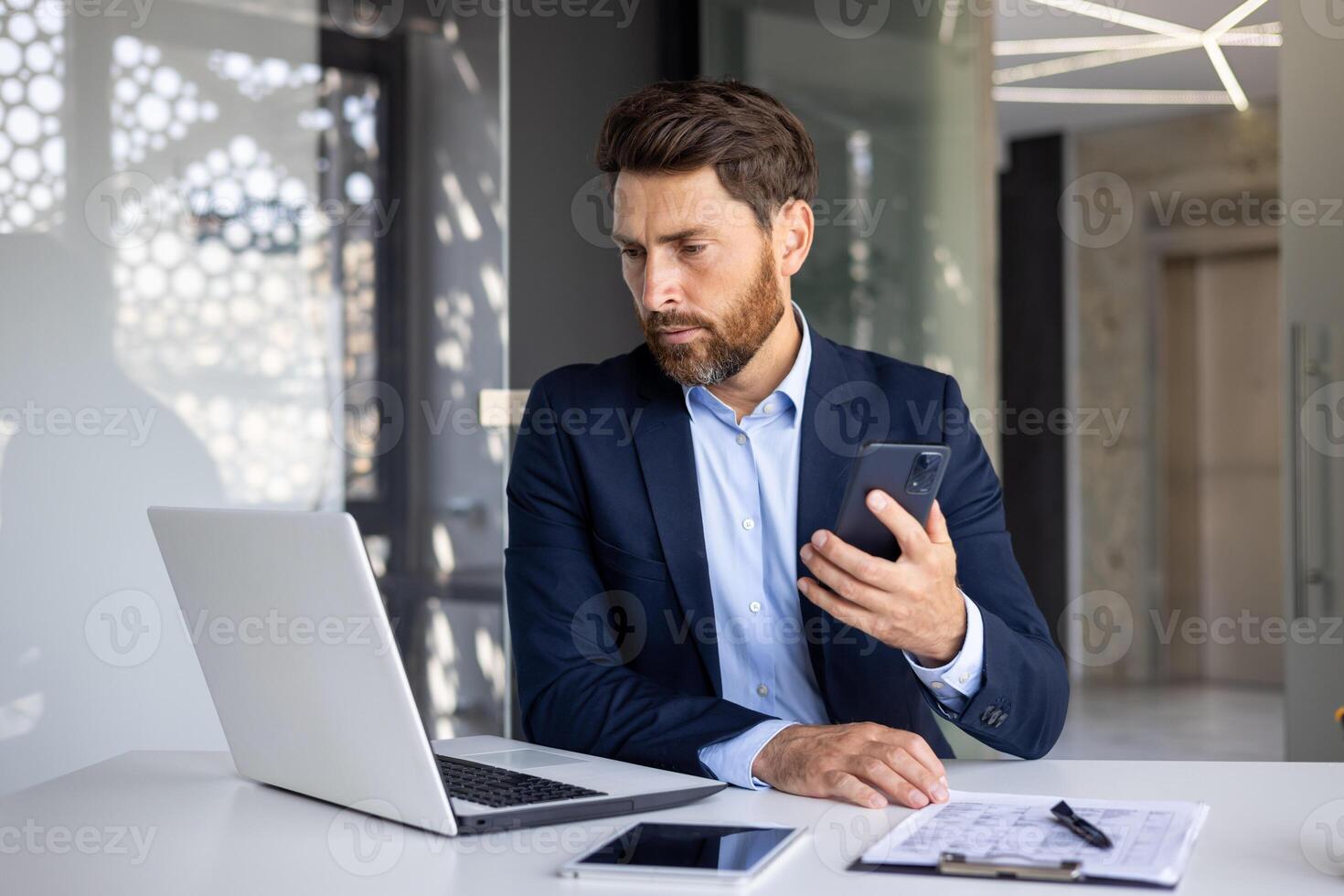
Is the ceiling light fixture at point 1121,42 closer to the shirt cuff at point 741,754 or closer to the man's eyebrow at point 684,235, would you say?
the man's eyebrow at point 684,235


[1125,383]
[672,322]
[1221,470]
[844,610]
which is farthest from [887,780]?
[1221,470]

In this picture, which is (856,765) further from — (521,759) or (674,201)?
(674,201)

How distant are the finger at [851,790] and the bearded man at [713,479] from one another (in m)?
0.31

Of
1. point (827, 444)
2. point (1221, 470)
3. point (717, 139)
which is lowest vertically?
point (1221, 470)

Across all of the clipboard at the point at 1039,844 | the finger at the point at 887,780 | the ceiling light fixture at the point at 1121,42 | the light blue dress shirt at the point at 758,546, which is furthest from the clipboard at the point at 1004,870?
the ceiling light fixture at the point at 1121,42

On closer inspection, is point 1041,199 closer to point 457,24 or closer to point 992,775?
point 457,24

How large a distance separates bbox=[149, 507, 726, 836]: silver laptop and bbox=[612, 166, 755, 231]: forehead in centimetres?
76

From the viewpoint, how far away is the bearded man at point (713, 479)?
5.70ft

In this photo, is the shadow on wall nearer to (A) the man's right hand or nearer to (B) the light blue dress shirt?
(B) the light blue dress shirt

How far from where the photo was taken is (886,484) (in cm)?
135

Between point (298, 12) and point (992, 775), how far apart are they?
224cm

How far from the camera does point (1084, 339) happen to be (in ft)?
23.7

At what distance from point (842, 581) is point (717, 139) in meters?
0.75

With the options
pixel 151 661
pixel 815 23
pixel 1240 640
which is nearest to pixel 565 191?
pixel 815 23
